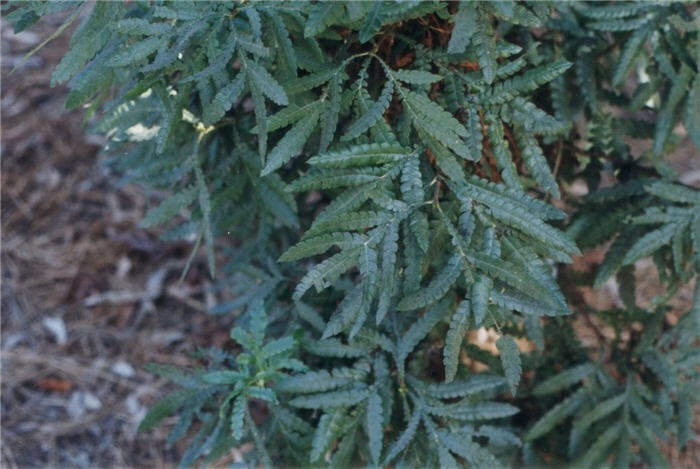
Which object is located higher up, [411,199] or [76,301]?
[411,199]

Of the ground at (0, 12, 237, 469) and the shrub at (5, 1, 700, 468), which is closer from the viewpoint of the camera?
the shrub at (5, 1, 700, 468)

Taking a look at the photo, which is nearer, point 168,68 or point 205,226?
point 168,68

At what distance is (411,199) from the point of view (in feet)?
4.50

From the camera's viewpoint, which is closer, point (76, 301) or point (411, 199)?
point (411, 199)

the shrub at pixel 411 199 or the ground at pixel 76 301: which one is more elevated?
the shrub at pixel 411 199

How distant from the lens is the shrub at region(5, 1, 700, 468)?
53.1 inches

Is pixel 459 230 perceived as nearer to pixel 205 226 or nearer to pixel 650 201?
pixel 205 226

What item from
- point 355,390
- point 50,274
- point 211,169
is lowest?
point 50,274

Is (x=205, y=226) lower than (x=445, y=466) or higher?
higher

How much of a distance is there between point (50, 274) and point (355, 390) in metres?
1.96

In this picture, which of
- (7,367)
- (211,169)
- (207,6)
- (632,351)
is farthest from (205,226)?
(7,367)

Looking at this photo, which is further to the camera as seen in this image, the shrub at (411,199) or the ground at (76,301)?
the ground at (76,301)

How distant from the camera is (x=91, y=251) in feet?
10.4

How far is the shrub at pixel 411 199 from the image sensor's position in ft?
4.42
